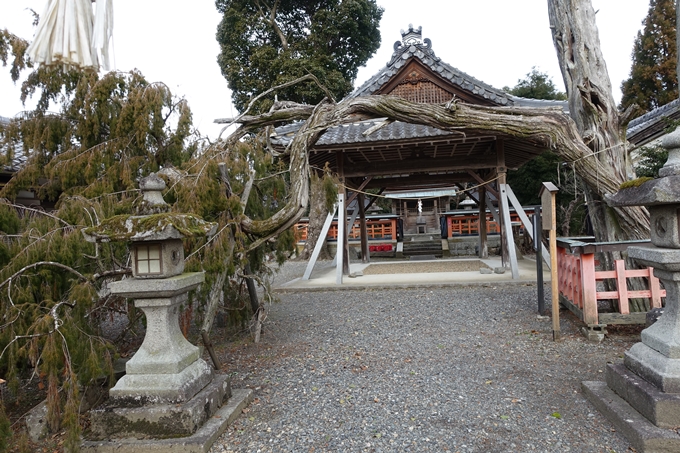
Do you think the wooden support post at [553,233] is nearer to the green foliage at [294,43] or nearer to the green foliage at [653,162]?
the green foliage at [653,162]

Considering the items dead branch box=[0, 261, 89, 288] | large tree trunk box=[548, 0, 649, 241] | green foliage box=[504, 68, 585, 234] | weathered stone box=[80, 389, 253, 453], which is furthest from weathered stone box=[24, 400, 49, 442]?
green foliage box=[504, 68, 585, 234]

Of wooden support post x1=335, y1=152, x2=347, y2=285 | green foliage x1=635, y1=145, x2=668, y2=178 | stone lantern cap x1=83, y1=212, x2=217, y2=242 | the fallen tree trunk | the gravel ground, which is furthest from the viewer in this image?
green foliage x1=635, y1=145, x2=668, y2=178

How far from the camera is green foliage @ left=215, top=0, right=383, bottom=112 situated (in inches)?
579

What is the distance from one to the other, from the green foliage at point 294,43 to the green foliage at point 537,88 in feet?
24.5

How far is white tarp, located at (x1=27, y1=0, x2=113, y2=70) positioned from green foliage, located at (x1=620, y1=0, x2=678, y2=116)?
18746 mm

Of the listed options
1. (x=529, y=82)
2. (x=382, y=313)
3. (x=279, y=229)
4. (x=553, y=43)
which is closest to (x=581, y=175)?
(x=553, y=43)

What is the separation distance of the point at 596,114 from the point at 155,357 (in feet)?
17.2

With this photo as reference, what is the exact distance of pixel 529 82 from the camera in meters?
19.3

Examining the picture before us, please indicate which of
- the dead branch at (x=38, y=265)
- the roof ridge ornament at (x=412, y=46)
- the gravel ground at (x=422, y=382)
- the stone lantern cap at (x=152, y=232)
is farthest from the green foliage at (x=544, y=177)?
the dead branch at (x=38, y=265)

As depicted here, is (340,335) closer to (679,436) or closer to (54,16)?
(679,436)

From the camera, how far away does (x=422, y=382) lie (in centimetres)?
336

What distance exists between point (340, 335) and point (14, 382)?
3.18m

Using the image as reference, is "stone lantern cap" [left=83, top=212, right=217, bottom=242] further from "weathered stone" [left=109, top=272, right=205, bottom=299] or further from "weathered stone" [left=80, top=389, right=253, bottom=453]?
"weathered stone" [left=80, top=389, right=253, bottom=453]

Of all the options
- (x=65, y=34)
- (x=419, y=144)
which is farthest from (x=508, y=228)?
(x=65, y=34)
